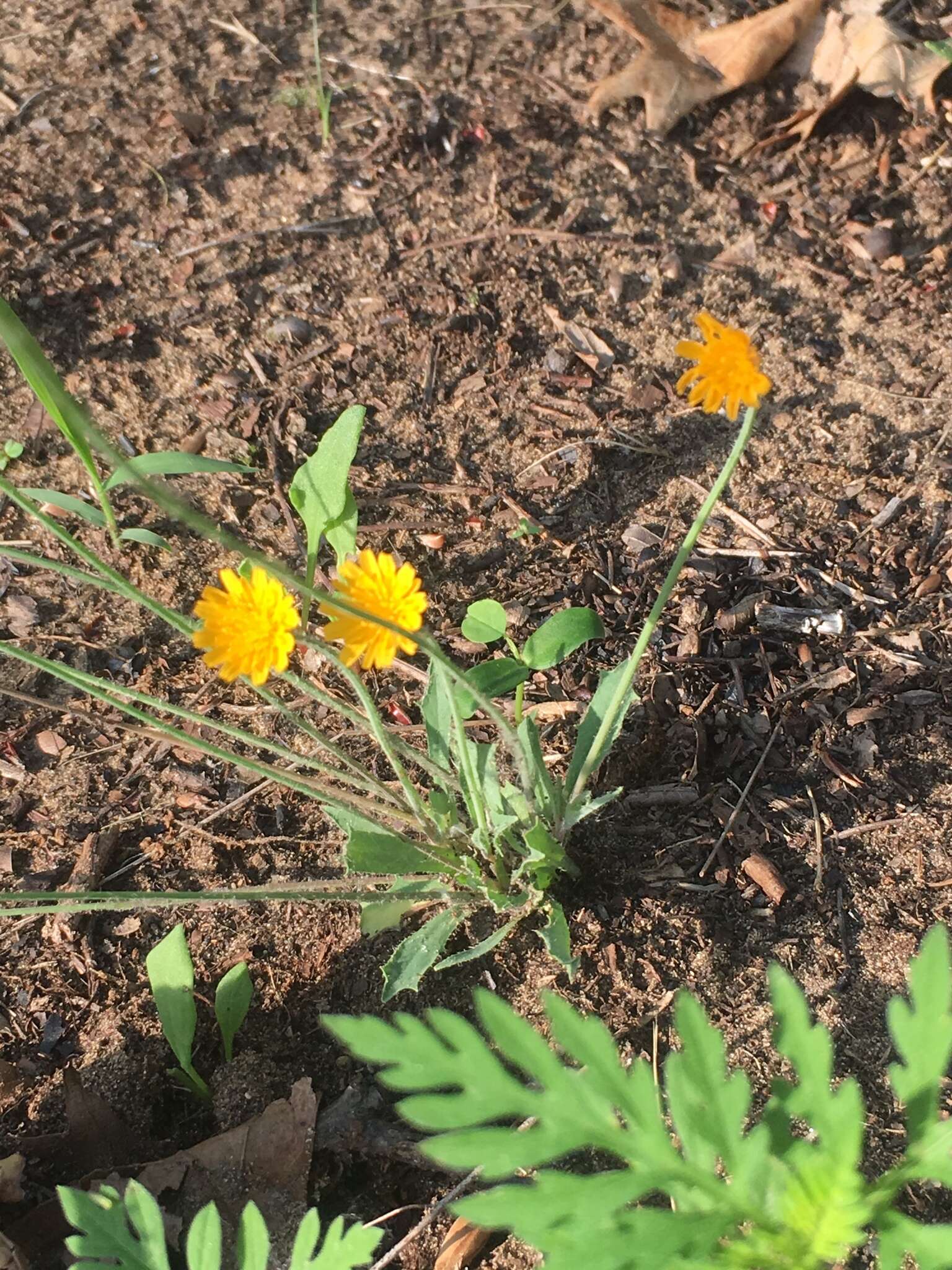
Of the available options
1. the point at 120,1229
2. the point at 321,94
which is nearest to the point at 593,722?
the point at 120,1229

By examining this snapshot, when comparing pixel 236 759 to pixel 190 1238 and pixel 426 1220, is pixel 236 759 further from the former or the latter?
pixel 426 1220

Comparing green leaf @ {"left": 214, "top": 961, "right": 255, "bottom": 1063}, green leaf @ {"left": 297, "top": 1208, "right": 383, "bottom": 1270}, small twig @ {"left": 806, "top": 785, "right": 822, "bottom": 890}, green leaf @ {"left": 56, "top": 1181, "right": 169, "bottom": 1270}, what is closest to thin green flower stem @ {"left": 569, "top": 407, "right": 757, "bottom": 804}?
small twig @ {"left": 806, "top": 785, "right": 822, "bottom": 890}

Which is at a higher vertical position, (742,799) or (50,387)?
(50,387)

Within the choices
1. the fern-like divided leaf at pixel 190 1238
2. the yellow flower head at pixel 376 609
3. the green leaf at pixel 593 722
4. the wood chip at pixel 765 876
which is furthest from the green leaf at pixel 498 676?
the fern-like divided leaf at pixel 190 1238

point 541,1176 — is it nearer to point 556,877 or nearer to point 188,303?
point 556,877

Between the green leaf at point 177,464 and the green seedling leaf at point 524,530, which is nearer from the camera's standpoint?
the green leaf at point 177,464

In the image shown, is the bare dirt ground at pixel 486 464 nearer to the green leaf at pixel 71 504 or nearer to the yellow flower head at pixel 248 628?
the green leaf at pixel 71 504

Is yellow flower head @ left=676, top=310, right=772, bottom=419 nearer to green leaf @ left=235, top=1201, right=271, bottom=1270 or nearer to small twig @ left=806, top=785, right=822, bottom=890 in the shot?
small twig @ left=806, top=785, right=822, bottom=890
